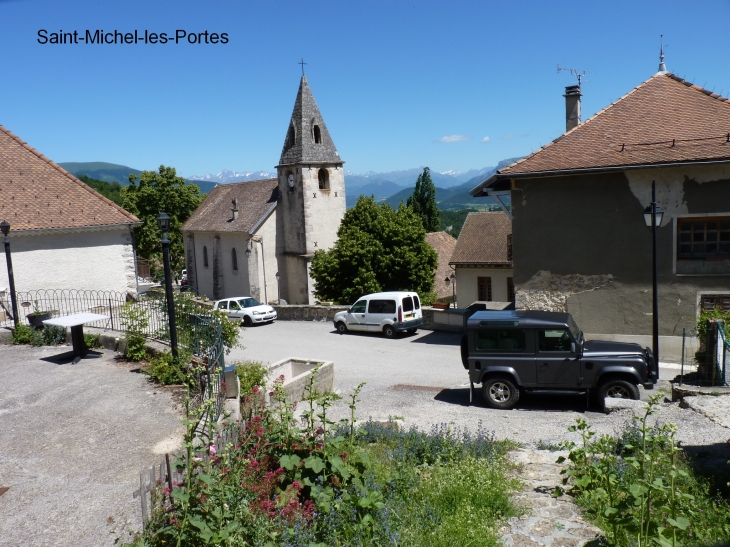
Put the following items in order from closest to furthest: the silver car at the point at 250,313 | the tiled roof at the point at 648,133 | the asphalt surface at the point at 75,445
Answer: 1. the asphalt surface at the point at 75,445
2. the tiled roof at the point at 648,133
3. the silver car at the point at 250,313

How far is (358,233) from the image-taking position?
34.3m

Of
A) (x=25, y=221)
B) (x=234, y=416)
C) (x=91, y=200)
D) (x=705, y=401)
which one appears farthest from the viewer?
(x=91, y=200)

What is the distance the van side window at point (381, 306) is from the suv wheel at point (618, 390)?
1145 centimetres

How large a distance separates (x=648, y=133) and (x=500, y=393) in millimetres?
8529

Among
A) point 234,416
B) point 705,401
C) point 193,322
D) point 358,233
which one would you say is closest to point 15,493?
point 234,416

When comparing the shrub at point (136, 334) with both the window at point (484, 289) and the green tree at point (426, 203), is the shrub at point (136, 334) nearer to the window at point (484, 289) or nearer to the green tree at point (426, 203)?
the window at point (484, 289)

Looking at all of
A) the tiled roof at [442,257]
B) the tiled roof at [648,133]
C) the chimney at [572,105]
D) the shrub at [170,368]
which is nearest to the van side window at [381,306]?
the tiled roof at [648,133]

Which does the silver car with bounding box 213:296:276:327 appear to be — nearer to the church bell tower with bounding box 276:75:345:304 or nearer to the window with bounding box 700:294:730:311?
the church bell tower with bounding box 276:75:345:304

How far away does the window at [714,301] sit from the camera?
605 inches

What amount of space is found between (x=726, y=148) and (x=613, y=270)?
385 centimetres

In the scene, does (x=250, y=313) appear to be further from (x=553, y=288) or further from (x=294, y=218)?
(x=553, y=288)

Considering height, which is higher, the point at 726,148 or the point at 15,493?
the point at 726,148

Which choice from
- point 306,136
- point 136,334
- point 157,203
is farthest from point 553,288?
point 157,203

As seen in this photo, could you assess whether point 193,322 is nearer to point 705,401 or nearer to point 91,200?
point 705,401
